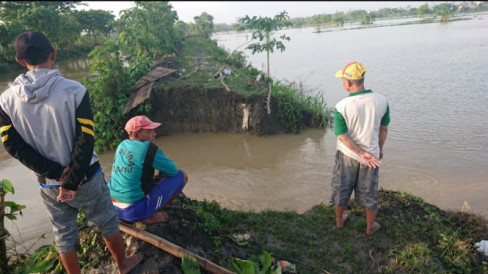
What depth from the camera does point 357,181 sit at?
3451 millimetres

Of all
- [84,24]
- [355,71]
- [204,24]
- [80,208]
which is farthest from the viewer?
[204,24]

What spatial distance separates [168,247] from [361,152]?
86.3 inches

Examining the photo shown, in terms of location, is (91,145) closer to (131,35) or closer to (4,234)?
(4,234)

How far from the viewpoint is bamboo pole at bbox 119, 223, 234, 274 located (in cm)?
275

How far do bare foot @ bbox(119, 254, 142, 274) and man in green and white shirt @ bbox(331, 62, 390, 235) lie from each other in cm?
230

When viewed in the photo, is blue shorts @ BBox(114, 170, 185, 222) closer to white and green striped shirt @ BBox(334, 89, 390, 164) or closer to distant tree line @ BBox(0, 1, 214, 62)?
white and green striped shirt @ BBox(334, 89, 390, 164)

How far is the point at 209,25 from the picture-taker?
36.3 m

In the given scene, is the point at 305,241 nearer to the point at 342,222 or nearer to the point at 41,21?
the point at 342,222

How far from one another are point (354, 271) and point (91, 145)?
9.61 feet

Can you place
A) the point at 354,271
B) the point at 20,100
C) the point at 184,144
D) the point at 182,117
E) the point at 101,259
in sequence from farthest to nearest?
1. the point at 182,117
2. the point at 184,144
3. the point at 354,271
4. the point at 101,259
5. the point at 20,100

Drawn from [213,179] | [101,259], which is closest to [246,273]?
[101,259]

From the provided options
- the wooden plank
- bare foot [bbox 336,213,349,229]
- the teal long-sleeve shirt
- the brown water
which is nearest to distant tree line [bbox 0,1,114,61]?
the wooden plank

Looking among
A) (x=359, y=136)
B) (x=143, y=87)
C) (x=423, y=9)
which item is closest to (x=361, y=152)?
(x=359, y=136)

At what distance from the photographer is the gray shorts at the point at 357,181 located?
335 cm
